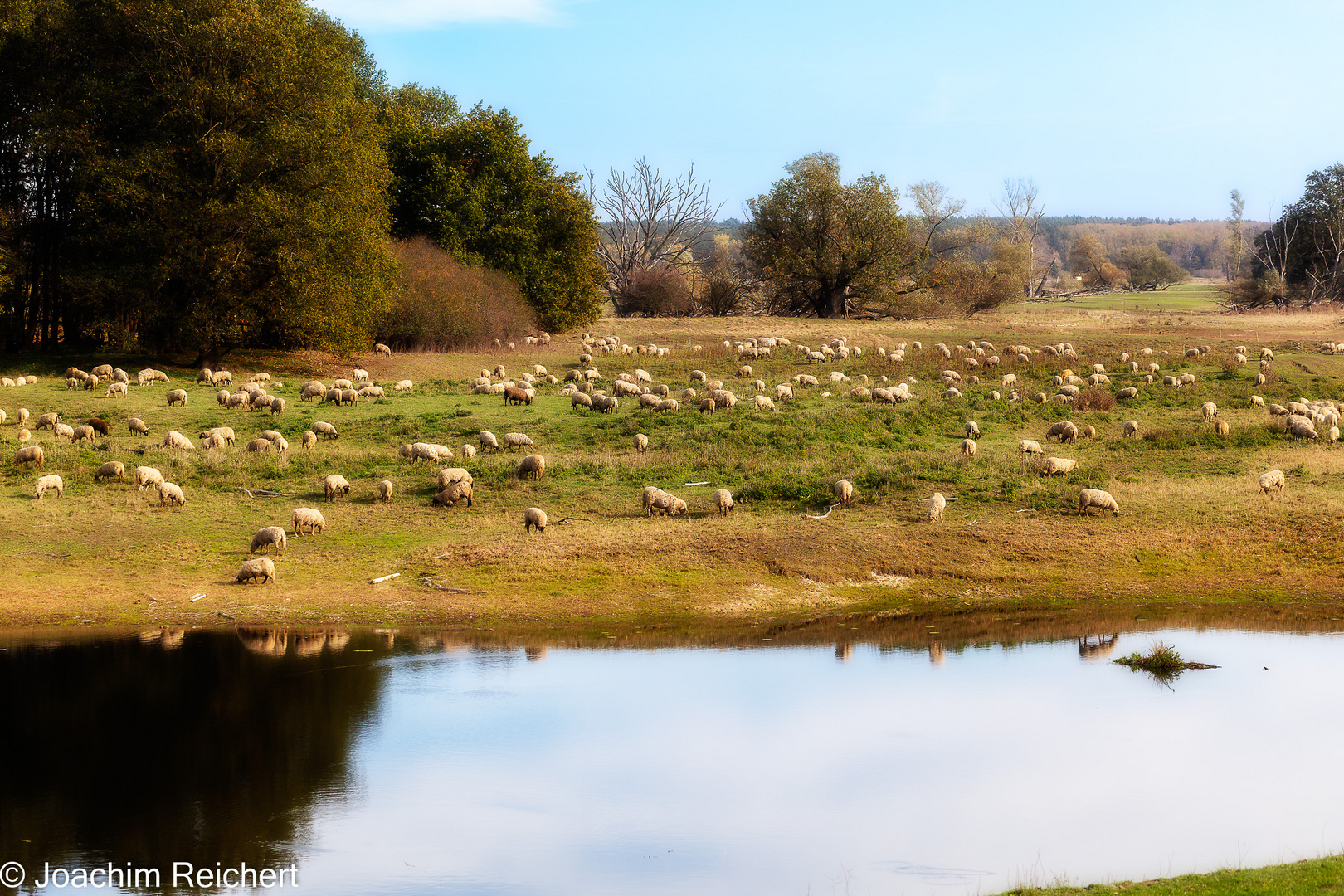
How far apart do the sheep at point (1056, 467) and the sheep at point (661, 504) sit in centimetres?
868

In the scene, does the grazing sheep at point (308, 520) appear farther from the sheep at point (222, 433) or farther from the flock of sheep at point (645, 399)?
the sheep at point (222, 433)

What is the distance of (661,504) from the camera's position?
22.2 metres

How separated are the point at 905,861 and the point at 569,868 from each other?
298cm

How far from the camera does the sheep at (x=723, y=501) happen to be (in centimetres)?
2244

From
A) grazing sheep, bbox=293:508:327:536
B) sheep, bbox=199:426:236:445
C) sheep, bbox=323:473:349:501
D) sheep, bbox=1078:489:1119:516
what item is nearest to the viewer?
grazing sheep, bbox=293:508:327:536

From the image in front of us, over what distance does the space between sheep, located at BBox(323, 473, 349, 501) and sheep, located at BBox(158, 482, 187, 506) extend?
2793 mm

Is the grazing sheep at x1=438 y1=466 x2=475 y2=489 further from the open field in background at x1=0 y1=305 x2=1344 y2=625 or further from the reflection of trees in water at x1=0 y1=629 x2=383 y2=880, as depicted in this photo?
the reflection of trees in water at x1=0 y1=629 x2=383 y2=880

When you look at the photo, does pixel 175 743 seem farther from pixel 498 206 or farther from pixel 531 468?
pixel 498 206

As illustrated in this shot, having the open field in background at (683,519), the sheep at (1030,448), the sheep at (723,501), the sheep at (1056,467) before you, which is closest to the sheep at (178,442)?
the open field in background at (683,519)

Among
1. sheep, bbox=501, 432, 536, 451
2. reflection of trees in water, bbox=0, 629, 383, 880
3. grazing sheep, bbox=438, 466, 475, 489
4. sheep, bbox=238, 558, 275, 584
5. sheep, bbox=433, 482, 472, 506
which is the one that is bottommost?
reflection of trees in water, bbox=0, 629, 383, 880

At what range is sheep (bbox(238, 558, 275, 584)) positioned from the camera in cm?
1822

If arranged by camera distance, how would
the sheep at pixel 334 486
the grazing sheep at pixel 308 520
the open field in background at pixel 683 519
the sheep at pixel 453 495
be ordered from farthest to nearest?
the sheep at pixel 334 486 < the sheep at pixel 453 495 < the grazing sheep at pixel 308 520 < the open field in background at pixel 683 519

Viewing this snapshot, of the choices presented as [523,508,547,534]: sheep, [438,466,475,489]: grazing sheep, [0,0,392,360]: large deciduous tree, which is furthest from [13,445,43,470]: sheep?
[0,0,392,360]: large deciduous tree

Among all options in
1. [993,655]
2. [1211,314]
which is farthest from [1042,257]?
[993,655]
